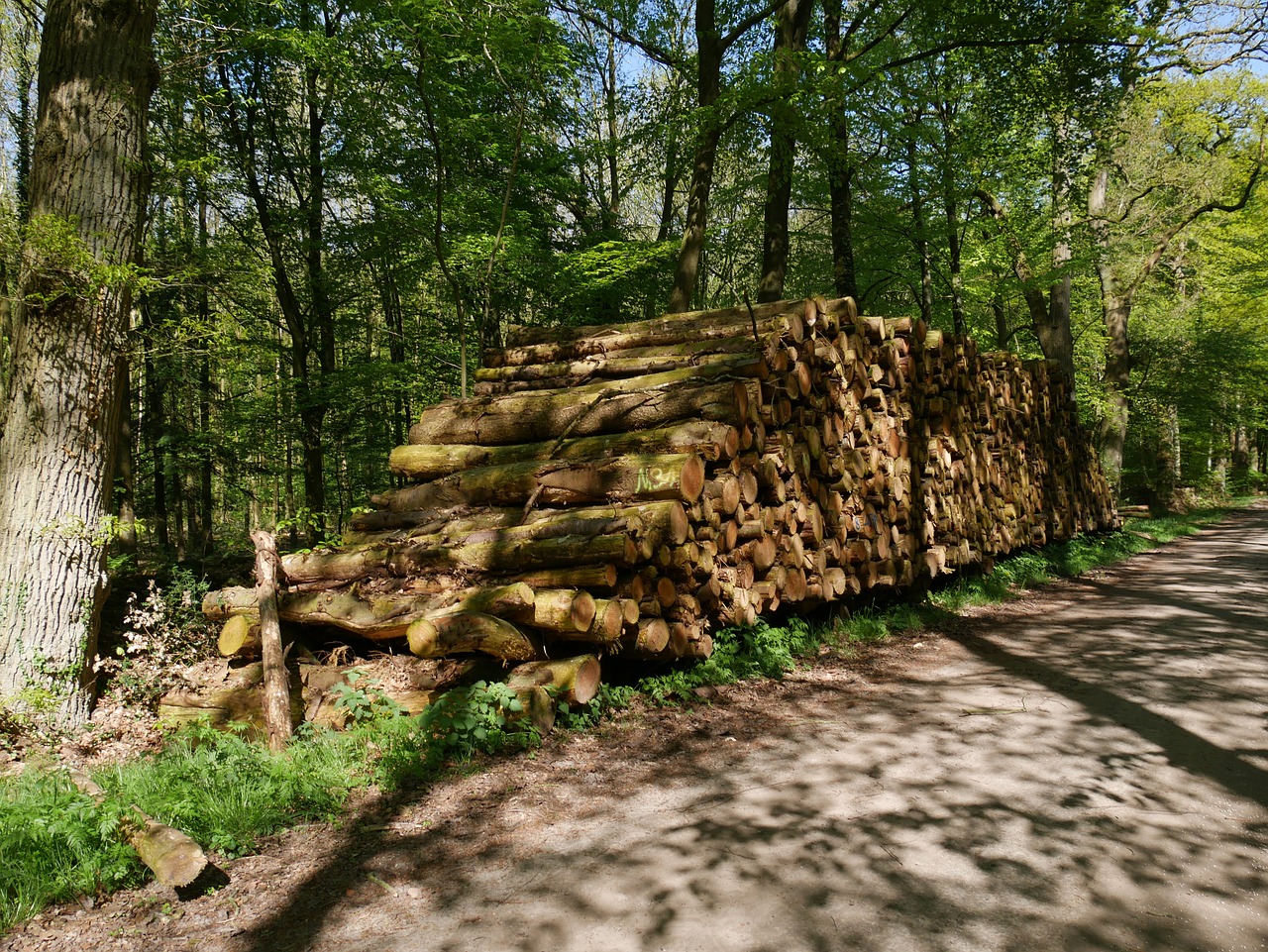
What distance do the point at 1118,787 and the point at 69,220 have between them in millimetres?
7019

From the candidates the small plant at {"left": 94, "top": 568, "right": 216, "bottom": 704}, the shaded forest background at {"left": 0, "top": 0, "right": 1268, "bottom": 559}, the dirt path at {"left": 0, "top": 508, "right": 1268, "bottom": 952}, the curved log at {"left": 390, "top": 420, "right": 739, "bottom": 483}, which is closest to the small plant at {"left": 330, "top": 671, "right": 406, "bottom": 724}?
the dirt path at {"left": 0, "top": 508, "right": 1268, "bottom": 952}

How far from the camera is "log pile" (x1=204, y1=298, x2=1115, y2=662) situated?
16.3 ft

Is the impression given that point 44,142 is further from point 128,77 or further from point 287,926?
point 287,926

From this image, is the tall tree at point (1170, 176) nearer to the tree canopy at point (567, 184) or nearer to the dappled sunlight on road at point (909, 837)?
the tree canopy at point (567, 184)

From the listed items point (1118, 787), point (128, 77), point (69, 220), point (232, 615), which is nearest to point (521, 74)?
point (128, 77)

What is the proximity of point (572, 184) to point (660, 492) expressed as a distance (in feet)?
39.2

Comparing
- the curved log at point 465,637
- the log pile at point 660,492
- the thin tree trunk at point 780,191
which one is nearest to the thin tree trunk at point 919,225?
the thin tree trunk at point 780,191

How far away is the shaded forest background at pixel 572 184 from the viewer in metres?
10.3

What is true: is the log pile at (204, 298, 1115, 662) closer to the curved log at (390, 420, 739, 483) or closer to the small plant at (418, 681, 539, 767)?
the curved log at (390, 420, 739, 483)

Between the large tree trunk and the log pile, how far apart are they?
0.93 meters

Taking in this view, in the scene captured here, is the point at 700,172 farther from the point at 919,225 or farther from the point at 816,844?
the point at 816,844

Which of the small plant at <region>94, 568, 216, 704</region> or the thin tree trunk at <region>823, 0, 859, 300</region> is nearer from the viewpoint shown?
the small plant at <region>94, 568, 216, 704</region>

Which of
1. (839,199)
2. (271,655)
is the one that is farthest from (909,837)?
(839,199)

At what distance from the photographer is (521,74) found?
36.9 feet
